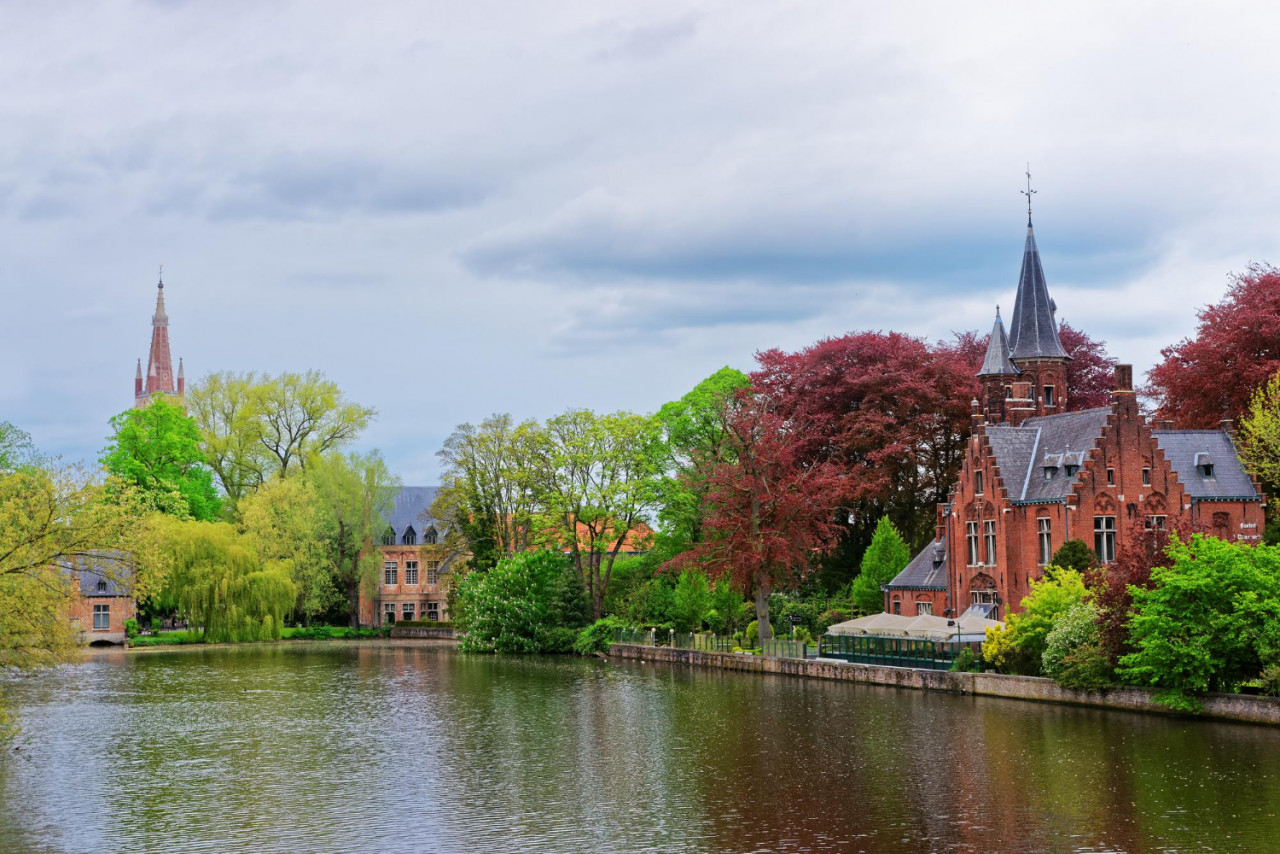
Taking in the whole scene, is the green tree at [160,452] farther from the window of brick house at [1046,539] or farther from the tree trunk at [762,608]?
the window of brick house at [1046,539]

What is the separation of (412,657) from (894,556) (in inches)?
936

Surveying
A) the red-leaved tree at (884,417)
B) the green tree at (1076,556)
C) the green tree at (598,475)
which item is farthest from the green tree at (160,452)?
the green tree at (1076,556)

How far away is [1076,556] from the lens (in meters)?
44.2

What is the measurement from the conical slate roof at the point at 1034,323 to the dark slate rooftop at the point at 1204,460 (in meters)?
8.82

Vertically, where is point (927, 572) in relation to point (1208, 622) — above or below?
above

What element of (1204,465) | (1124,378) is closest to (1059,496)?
(1124,378)

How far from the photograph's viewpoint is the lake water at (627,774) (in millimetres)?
20438

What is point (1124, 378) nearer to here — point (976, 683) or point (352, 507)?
point (976, 683)

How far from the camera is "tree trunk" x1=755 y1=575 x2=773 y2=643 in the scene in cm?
5038

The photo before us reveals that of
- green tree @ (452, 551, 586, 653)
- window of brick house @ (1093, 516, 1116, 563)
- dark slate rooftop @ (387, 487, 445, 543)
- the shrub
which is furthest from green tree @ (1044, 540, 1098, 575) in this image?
dark slate rooftop @ (387, 487, 445, 543)

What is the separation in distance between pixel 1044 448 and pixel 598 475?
22.1m

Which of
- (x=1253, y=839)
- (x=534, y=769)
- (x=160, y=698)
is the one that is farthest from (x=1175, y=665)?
(x=160, y=698)

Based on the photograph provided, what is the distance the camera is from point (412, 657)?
61938mm

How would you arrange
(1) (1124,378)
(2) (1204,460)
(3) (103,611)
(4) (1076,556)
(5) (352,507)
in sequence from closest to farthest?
(4) (1076,556) < (2) (1204,460) < (1) (1124,378) < (3) (103,611) < (5) (352,507)
